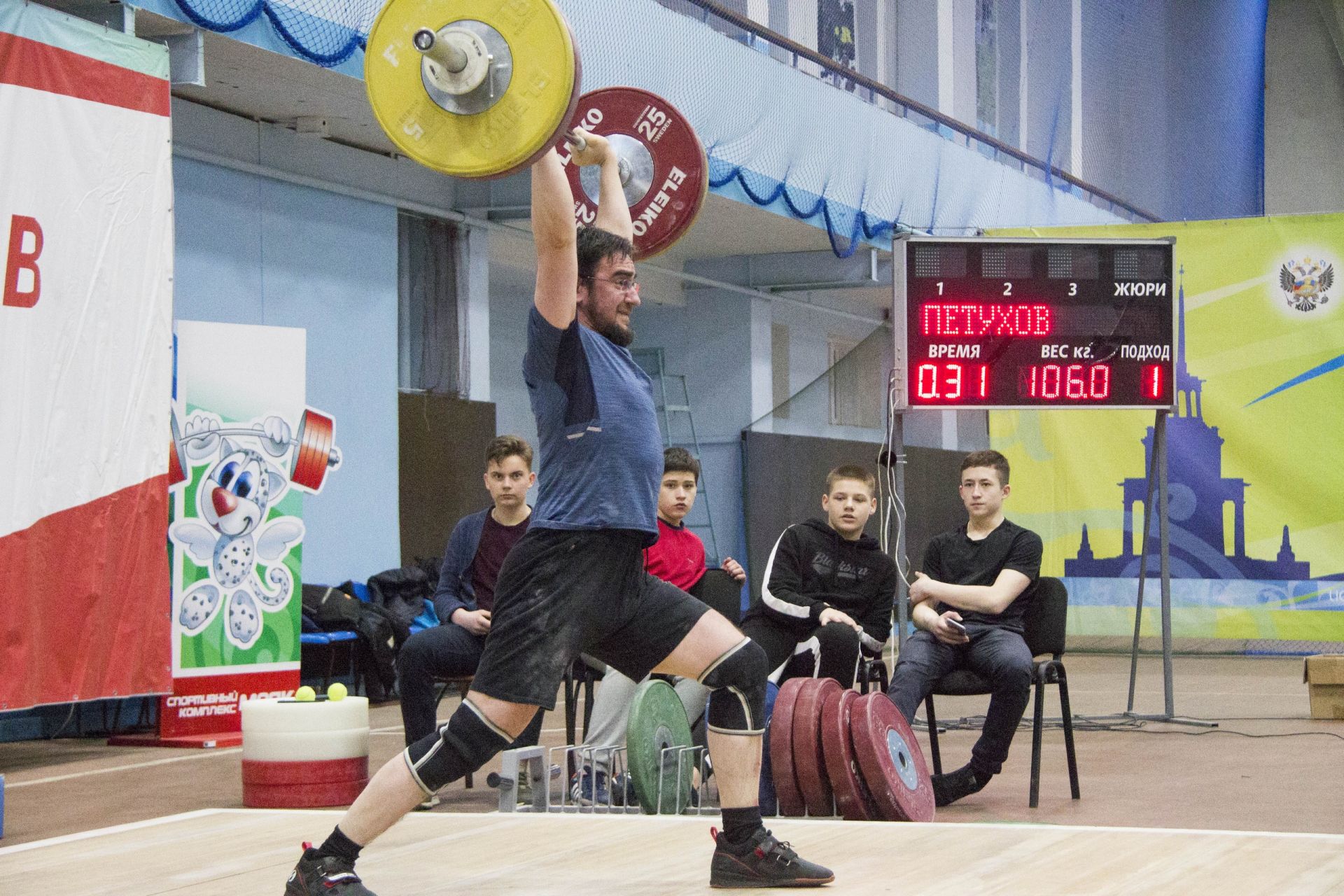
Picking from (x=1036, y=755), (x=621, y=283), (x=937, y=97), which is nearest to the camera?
(x=621, y=283)

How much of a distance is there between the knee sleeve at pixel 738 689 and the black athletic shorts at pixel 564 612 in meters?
0.10

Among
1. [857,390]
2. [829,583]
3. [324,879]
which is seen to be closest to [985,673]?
[829,583]

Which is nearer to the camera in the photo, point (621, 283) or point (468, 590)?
point (621, 283)

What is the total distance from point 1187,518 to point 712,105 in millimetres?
3733

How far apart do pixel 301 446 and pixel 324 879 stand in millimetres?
4302

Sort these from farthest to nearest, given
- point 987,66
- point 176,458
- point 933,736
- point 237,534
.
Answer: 1. point 987,66
2. point 237,534
3. point 176,458
4. point 933,736

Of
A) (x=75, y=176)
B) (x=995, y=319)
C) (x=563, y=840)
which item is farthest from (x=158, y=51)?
(x=563, y=840)

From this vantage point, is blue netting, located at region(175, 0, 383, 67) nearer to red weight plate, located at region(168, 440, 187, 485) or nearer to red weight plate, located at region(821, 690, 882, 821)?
red weight plate, located at region(168, 440, 187, 485)

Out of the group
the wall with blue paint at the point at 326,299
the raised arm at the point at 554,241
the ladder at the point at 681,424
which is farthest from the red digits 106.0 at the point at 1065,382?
the ladder at the point at 681,424

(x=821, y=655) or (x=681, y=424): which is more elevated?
(x=681, y=424)

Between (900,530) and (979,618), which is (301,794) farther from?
(900,530)

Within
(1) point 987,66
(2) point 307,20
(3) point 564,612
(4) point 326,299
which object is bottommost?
(3) point 564,612

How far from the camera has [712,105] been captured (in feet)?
29.8

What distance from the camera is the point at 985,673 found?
4.79 metres
